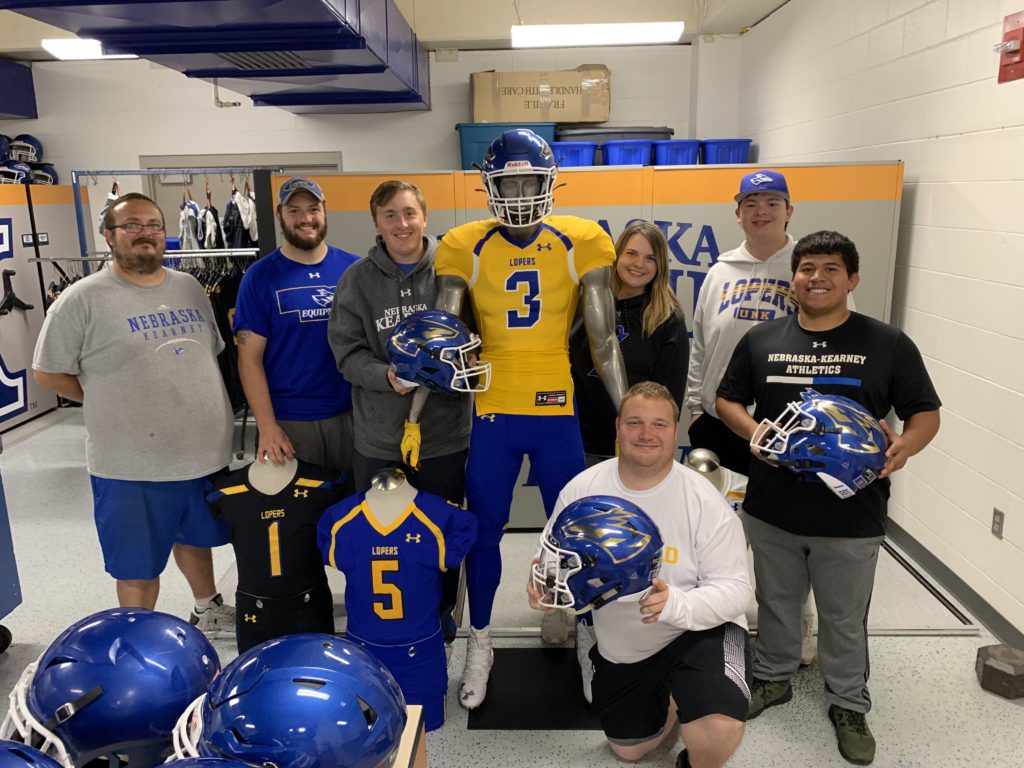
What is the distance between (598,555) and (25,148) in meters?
7.07

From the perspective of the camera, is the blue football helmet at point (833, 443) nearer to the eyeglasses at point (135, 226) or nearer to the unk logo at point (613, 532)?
the unk logo at point (613, 532)

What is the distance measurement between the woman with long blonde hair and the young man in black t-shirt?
364 mm

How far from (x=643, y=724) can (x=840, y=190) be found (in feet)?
8.93

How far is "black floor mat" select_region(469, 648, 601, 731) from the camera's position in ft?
8.14

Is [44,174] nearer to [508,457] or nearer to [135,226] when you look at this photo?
[135,226]

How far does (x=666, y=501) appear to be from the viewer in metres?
2.03

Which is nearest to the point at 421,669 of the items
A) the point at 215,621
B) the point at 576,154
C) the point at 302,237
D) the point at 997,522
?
the point at 215,621

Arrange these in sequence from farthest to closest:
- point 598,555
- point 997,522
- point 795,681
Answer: point 997,522, point 795,681, point 598,555

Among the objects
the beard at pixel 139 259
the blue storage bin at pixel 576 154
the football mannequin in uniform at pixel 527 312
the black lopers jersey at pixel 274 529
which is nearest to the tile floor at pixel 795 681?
the black lopers jersey at pixel 274 529

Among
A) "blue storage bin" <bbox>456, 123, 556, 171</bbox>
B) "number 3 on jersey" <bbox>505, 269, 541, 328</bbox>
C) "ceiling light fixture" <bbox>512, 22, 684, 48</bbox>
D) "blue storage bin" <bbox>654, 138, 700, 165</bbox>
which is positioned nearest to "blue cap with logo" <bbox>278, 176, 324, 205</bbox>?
"number 3 on jersey" <bbox>505, 269, 541, 328</bbox>

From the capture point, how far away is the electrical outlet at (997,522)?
3.01m

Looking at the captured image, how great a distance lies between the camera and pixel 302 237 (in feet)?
8.68

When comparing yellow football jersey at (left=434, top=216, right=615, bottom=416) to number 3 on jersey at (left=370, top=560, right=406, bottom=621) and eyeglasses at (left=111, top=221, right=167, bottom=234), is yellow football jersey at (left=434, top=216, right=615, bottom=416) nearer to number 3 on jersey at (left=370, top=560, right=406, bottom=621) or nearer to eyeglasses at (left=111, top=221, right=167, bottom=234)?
number 3 on jersey at (left=370, top=560, right=406, bottom=621)

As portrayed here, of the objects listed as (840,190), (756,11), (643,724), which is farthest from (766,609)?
(756,11)
